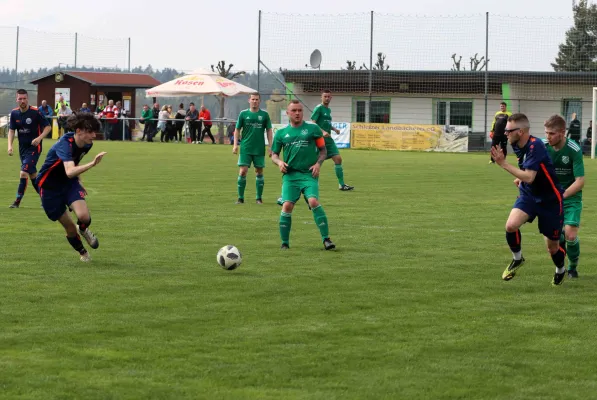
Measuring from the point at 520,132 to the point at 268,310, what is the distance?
9.31ft

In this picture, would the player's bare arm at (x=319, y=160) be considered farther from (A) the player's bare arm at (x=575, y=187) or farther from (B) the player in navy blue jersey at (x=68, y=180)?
(A) the player's bare arm at (x=575, y=187)

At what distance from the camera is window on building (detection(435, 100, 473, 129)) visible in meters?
49.0

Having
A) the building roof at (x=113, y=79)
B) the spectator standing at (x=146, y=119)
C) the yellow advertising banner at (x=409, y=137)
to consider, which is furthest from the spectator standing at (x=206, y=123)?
the building roof at (x=113, y=79)

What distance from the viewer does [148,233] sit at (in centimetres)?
1394

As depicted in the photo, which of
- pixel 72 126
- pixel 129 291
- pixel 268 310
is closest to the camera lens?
pixel 268 310

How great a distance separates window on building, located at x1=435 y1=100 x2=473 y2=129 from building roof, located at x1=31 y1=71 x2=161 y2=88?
15.5 m

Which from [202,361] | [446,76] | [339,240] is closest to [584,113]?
[446,76]

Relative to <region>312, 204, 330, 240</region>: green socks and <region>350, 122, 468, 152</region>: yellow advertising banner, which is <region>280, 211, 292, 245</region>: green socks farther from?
<region>350, 122, 468, 152</region>: yellow advertising banner

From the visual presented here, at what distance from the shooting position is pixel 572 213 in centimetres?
1049

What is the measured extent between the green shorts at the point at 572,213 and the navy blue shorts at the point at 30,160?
9658mm

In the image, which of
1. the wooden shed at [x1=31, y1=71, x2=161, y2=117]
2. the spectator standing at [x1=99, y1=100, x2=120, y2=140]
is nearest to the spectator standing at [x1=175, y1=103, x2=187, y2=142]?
the spectator standing at [x1=99, y1=100, x2=120, y2=140]

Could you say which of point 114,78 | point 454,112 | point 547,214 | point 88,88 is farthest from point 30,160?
point 114,78

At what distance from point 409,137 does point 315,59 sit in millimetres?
6551

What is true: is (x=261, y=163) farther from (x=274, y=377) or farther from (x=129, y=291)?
(x=274, y=377)
